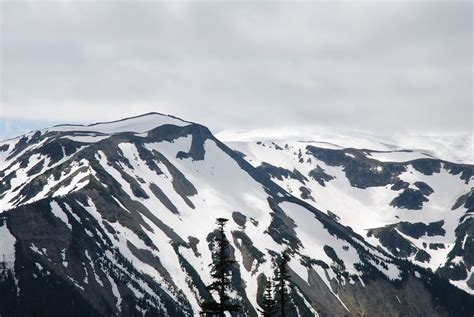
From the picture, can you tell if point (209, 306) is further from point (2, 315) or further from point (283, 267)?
point (2, 315)

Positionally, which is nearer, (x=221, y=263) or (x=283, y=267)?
(x=221, y=263)

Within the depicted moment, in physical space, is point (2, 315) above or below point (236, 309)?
above

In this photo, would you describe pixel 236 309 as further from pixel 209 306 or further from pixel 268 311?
pixel 268 311

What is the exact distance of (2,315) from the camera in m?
199

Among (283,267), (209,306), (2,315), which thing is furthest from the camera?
(2,315)

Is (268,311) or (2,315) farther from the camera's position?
(2,315)

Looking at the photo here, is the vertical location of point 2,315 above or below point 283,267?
above

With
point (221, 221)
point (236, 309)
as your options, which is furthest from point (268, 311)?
point (221, 221)

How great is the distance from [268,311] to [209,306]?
37.1 ft

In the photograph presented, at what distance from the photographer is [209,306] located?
5234 cm

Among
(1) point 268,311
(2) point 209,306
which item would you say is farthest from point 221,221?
(1) point 268,311

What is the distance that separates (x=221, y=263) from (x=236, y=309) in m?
4.24

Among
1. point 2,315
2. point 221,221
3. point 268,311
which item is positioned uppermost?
point 2,315

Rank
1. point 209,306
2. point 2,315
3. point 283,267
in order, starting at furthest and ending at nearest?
point 2,315
point 283,267
point 209,306
